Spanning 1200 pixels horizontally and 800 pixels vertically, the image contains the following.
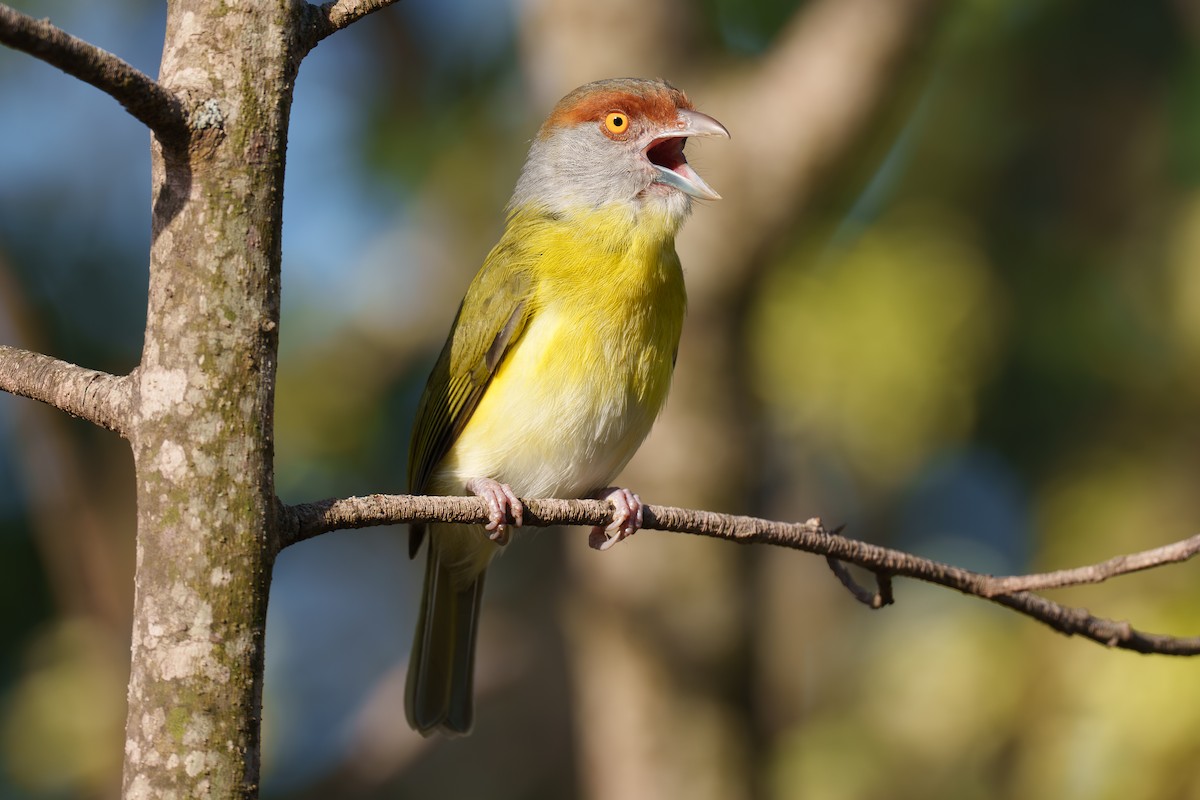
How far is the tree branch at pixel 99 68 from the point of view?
1539mm

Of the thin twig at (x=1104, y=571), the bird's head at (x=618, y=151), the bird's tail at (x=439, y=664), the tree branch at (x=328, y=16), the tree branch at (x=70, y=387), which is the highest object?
the bird's head at (x=618, y=151)

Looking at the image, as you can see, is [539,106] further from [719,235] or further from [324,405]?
[324,405]

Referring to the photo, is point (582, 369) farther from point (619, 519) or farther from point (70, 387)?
point (70, 387)

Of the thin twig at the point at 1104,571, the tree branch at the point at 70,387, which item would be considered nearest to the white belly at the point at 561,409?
the thin twig at the point at 1104,571

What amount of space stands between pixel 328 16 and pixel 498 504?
1.33 metres

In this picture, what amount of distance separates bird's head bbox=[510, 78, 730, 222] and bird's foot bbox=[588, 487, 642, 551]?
2.94 ft

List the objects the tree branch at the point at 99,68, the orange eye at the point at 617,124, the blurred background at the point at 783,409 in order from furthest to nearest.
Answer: the blurred background at the point at 783,409
the orange eye at the point at 617,124
the tree branch at the point at 99,68

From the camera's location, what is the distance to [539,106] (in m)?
6.02

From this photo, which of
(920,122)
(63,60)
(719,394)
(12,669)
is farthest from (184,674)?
(920,122)

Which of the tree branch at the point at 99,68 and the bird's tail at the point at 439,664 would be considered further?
the bird's tail at the point at 439,664

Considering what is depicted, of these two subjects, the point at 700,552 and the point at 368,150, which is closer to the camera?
the point at 700,552

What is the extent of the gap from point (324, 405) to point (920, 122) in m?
4.04

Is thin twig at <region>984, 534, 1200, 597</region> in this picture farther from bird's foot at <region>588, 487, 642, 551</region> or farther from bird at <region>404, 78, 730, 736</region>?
bird at <region>404, 78, 730, 736</region>

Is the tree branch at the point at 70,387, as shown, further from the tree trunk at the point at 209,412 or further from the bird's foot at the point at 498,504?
the bird's foot at the point at 498,504
